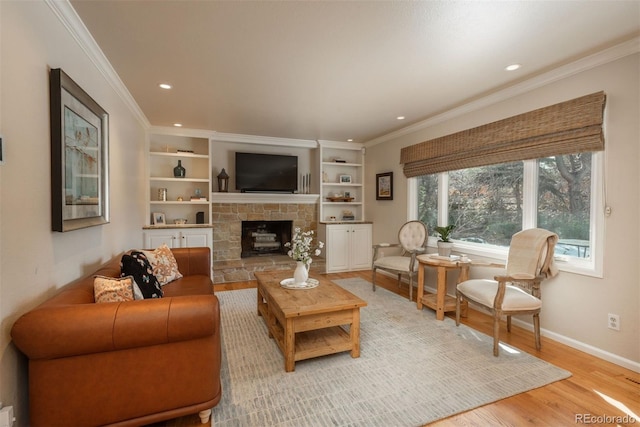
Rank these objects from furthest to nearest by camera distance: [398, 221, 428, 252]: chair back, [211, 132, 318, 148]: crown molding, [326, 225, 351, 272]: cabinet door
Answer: [326, 225, 351, 272]: cabinet door, [211, 132, 318, 148]: crown molding, [398, 221, 428, 252]: chair back

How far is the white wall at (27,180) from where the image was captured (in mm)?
1269

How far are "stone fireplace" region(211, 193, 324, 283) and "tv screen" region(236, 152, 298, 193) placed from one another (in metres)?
0.17

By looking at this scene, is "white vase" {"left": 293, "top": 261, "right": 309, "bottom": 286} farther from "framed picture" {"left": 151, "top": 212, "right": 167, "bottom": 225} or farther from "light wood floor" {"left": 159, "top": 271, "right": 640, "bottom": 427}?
"framed picture" {"left": 151, "top": 212, "right": 167, "bottom": 225}

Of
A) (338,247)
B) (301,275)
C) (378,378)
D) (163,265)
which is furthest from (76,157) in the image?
(338,247)

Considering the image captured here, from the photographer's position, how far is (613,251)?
2268mm

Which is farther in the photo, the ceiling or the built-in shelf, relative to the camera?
the built-in shelf

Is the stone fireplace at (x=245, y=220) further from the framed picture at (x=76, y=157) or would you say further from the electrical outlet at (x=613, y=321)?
the electrical outlet at (x=613, y=321)

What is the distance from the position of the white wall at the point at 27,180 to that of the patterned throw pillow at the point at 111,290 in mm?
223

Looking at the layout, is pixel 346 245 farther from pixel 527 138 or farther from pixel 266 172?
pixel 527 138

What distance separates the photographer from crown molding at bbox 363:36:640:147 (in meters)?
2.15

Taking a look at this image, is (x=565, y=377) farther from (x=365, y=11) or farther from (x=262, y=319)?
(x=365, y=11)

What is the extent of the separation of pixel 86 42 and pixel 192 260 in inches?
81.8

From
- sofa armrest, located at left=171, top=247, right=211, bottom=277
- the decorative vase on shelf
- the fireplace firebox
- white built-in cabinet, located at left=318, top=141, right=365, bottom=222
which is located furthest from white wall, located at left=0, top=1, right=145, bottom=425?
white built-in cabinet, located at left=318, top=141, right=365, bottom=222
